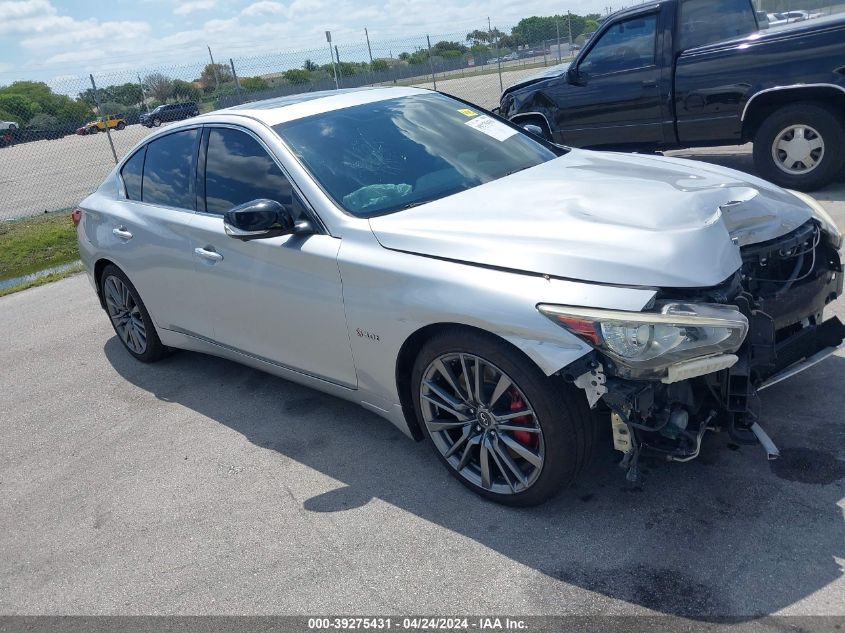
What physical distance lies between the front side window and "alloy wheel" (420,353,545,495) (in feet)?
20.9

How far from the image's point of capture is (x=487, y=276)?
3104 mm

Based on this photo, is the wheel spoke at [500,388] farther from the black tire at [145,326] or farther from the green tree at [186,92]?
the green tree at [186,92]

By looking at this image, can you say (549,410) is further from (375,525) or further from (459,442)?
(375,525)

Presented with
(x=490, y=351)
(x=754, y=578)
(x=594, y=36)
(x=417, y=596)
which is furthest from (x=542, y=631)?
(x=594, y=36)

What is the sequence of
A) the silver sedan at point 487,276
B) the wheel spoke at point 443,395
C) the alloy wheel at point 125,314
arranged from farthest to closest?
the alloy wheel at point 125,314 → the wheel spoke at point 443,395 → the silver sedan at point 487,276

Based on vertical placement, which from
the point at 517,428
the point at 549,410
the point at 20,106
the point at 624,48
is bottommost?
the point at 517,428

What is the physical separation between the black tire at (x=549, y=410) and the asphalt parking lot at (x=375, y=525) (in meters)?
0.25

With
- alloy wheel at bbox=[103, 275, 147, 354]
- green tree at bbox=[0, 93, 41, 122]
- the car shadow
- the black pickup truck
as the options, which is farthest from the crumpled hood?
green tree at bbox=[0, 93, 41, 122]

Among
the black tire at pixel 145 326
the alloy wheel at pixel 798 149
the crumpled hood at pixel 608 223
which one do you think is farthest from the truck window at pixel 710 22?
the black tire at pixel 145 326

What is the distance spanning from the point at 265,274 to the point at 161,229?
1.16 metres

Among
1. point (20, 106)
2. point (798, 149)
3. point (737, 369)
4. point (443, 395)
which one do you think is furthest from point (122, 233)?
point (20, 106)

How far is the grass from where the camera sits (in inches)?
390

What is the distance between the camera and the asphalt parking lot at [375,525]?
2836mm

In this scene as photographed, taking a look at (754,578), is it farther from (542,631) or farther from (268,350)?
(268,350)
